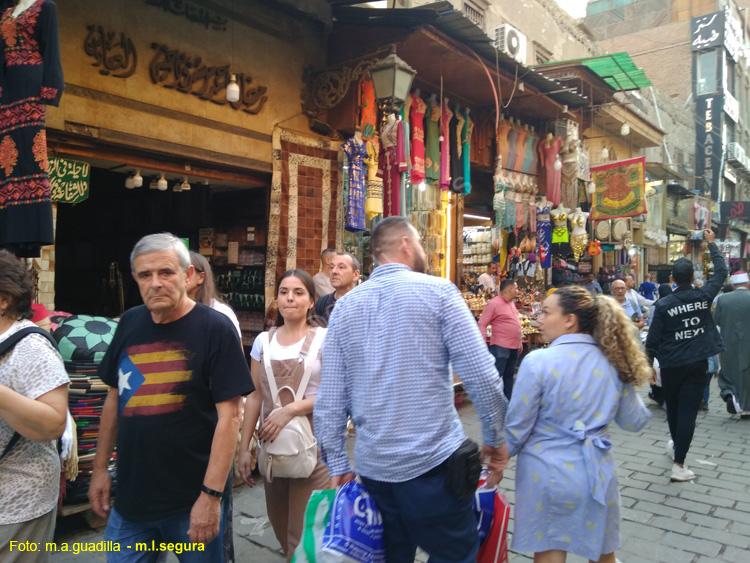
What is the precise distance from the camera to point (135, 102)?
5.71 meters

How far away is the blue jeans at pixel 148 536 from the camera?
7.54 feet

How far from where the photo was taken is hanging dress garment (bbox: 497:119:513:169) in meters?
10.8

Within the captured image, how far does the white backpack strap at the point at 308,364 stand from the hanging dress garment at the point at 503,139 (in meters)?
Answer: 8.63

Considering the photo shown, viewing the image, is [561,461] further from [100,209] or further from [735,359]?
[100,209]

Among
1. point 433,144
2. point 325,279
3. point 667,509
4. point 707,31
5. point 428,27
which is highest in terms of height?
point 707,31

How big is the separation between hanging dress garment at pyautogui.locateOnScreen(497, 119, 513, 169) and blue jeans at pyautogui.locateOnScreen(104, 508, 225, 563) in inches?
382

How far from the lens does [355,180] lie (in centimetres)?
786

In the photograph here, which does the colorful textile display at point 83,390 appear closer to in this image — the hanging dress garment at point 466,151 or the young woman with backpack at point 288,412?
the young woman with backpack at point 288,412

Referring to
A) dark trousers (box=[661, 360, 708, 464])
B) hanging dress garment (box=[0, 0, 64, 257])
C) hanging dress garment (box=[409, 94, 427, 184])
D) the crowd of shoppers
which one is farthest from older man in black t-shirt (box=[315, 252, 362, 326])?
hanging dress garment (box=[409, 94, 427, 184])

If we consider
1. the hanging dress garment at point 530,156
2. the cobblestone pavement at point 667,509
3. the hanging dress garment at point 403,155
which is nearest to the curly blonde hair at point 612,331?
the cobblestone pavement at point 667,509

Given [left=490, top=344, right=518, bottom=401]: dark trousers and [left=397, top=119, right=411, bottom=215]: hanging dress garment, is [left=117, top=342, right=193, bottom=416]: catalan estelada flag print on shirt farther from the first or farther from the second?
[left=490, top=344, right=518, bottom=401]: dark trousers

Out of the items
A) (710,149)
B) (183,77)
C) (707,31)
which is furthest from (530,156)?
(707,31)

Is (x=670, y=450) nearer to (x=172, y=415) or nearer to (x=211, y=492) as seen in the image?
(x=211, y=492)

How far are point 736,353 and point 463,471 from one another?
7.28 metres
